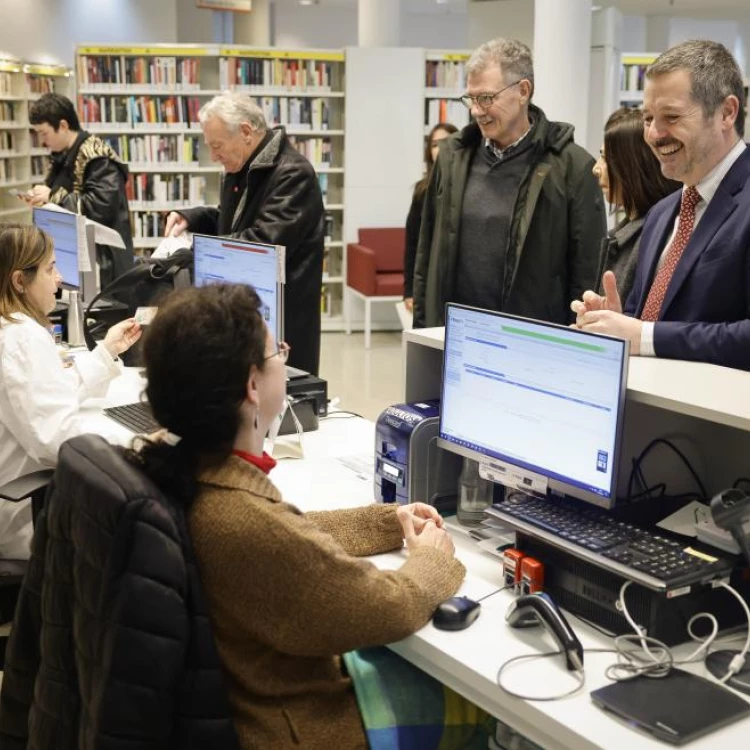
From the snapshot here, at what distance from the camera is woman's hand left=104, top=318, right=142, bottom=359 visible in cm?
325

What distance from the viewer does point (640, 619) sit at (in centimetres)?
172

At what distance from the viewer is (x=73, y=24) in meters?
11.2

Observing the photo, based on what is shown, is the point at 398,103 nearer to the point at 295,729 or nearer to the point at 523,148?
the point at 523,148

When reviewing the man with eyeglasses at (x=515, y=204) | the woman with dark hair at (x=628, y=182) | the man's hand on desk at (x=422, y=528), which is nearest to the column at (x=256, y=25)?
the man with eyeglasses at (x=515, y=204)

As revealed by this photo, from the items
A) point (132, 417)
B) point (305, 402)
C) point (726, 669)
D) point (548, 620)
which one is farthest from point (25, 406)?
point (726, 669)

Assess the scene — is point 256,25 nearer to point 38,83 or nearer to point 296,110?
point 38,83

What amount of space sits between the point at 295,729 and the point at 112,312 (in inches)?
107

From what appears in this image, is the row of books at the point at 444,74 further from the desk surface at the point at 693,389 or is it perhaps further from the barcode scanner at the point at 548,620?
the barcode scanner at the point at 548,620

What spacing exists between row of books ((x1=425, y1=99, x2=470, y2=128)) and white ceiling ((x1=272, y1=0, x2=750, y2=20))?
319cm

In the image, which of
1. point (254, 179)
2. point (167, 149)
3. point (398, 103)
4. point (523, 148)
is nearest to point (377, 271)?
point (398, 103)

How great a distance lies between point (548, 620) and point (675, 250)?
40.7 inches

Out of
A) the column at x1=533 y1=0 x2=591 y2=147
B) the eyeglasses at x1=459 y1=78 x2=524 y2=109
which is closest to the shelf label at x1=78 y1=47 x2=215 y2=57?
the column at x1=533 y1=0 x2=591 y2=147

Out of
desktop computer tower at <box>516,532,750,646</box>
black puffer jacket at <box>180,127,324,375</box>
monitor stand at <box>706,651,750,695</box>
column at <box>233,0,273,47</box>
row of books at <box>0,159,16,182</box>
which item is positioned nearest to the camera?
monitor stand at <box>706,651,750,695</box>

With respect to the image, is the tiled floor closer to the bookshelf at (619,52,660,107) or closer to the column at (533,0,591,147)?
the column at (533,0,591,147)
